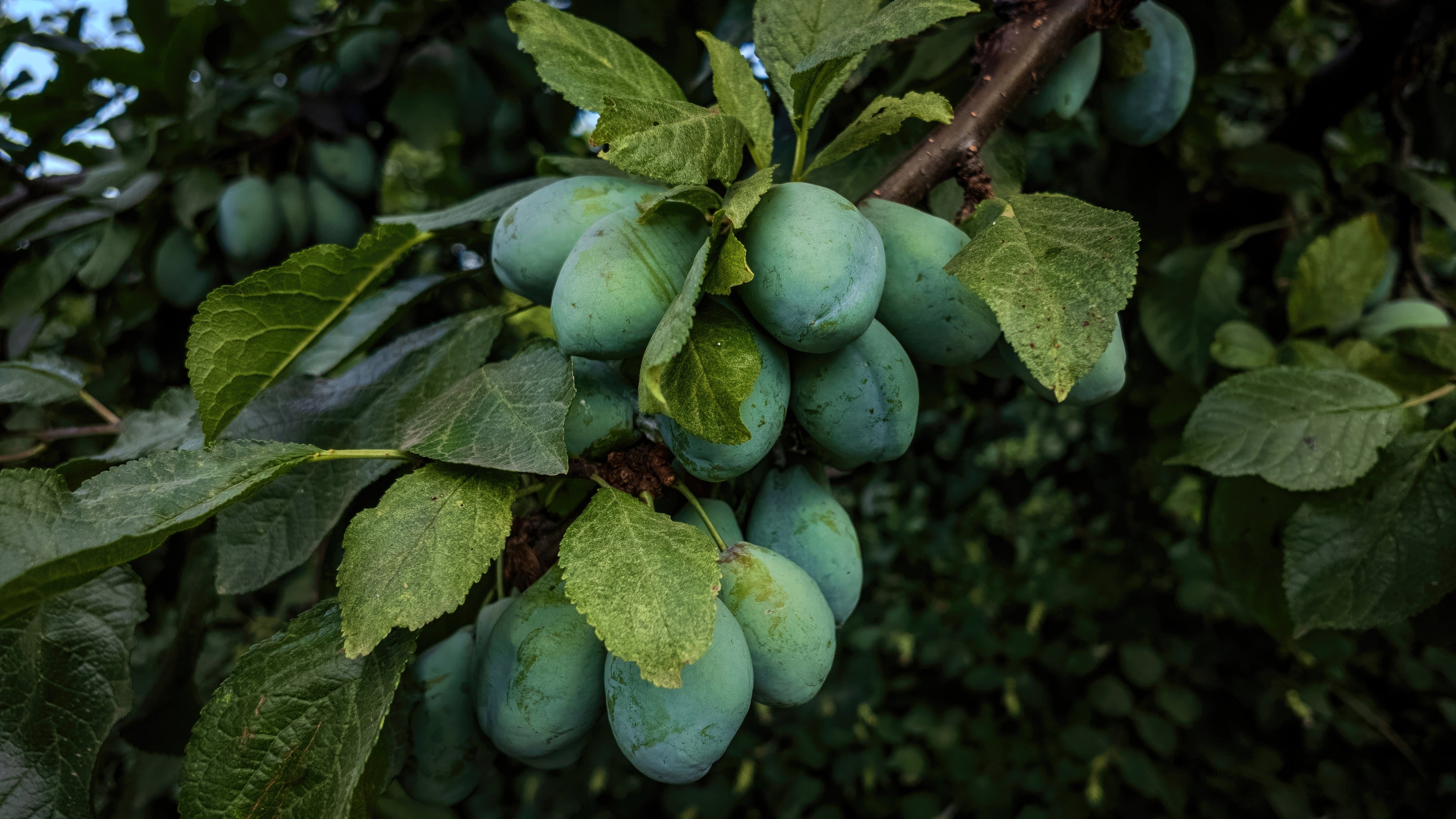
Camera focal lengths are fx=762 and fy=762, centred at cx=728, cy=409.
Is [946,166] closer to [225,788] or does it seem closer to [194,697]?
[225,788]

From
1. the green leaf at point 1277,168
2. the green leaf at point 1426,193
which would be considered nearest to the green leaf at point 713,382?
the green leaf at point 1277,168

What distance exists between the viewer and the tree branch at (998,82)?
55 cm

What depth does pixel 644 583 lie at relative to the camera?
0.41 m

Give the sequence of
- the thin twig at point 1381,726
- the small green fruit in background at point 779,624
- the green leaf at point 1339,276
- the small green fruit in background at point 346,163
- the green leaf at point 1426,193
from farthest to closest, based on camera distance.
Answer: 1. the thin twig at point 1381,726
2. the small green fruit in background at point 346,163
3. the green leaf at point 1426,193
4. the green leaf at point 1339,276
5. the small green fruit in background at point 779,624

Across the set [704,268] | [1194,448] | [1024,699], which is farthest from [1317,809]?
[704,268]

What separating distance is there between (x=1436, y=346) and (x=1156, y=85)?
0.41m

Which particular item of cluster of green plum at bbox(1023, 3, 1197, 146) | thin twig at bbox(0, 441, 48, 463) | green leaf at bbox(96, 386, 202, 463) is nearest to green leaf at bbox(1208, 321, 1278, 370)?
cluster of green plum at bbox(1023, 3, 1197, 146)

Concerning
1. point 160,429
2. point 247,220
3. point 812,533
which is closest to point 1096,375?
point 812,533

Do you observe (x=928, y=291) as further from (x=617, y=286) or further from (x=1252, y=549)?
(x=1252, y=549)

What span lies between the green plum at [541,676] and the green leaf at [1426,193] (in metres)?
1.25

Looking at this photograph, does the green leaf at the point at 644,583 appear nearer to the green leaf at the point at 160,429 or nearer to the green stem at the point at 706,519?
the green stem at the point at 706,519

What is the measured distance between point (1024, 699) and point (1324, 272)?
1.13m

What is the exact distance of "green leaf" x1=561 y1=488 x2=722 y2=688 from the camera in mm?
382

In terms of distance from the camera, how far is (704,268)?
1.30 feet
